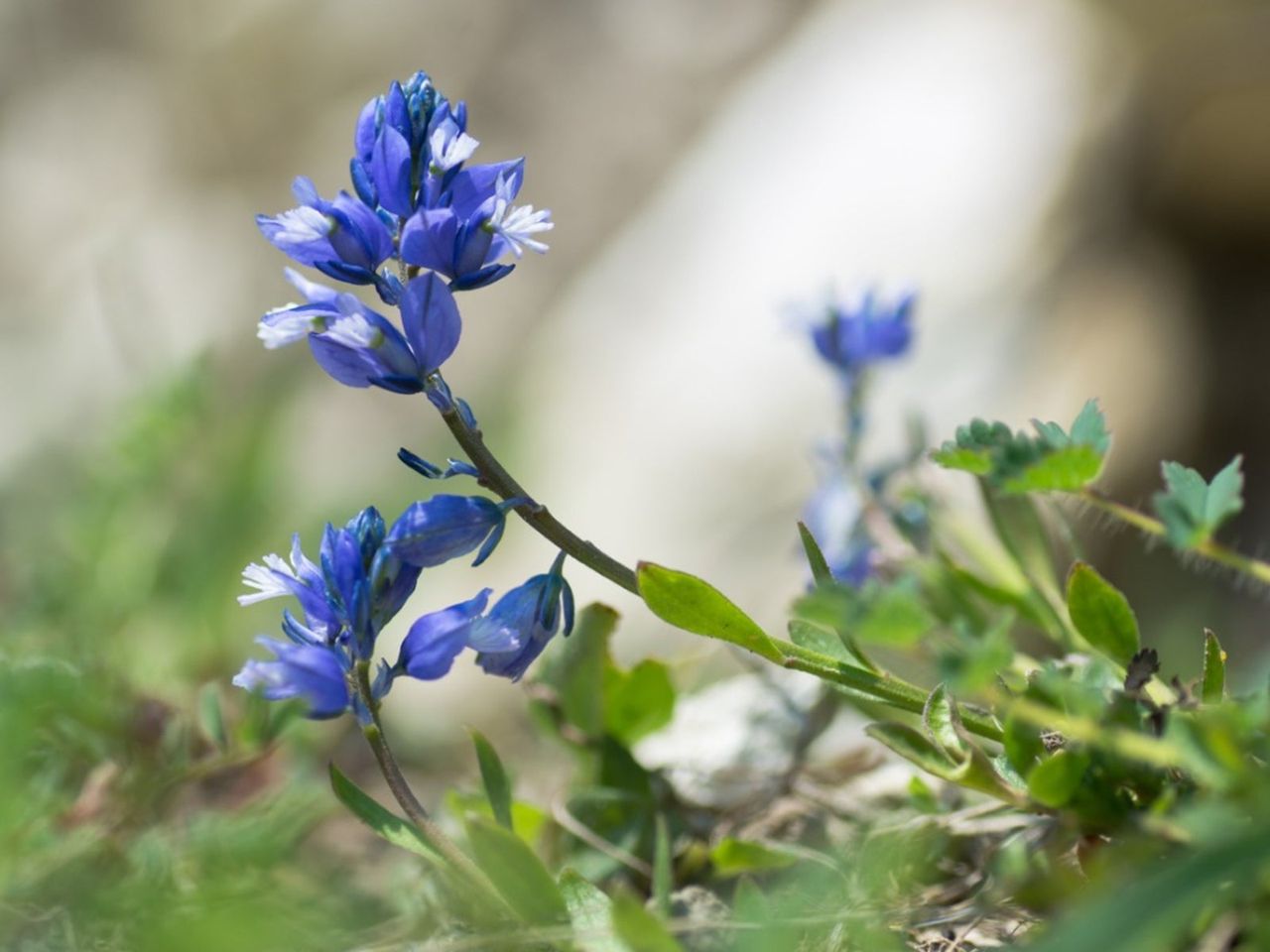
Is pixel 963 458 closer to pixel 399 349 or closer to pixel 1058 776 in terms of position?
pixel 1058 776

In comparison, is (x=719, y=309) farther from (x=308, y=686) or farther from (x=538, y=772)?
(x=308, y=686)

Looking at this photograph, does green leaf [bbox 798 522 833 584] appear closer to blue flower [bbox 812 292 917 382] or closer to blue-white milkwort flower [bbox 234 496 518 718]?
blue-white milkwort flower [bbox 234 496 518 718]

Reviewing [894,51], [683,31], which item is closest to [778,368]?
[894,51]

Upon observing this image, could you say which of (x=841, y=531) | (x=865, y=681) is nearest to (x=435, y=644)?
(x=865, y=681)

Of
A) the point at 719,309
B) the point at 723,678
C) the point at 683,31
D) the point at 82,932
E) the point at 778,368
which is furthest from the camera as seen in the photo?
the point at 683,31

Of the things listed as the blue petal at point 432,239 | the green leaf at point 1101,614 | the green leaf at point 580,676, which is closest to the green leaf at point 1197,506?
the green leaf at point 1101,614

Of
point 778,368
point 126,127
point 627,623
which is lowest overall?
point 627,623

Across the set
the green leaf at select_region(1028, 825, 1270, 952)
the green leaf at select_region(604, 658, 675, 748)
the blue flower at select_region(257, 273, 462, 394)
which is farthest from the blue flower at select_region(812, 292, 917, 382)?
the green leaf at select_region(1028, 825, 1270, 952)
